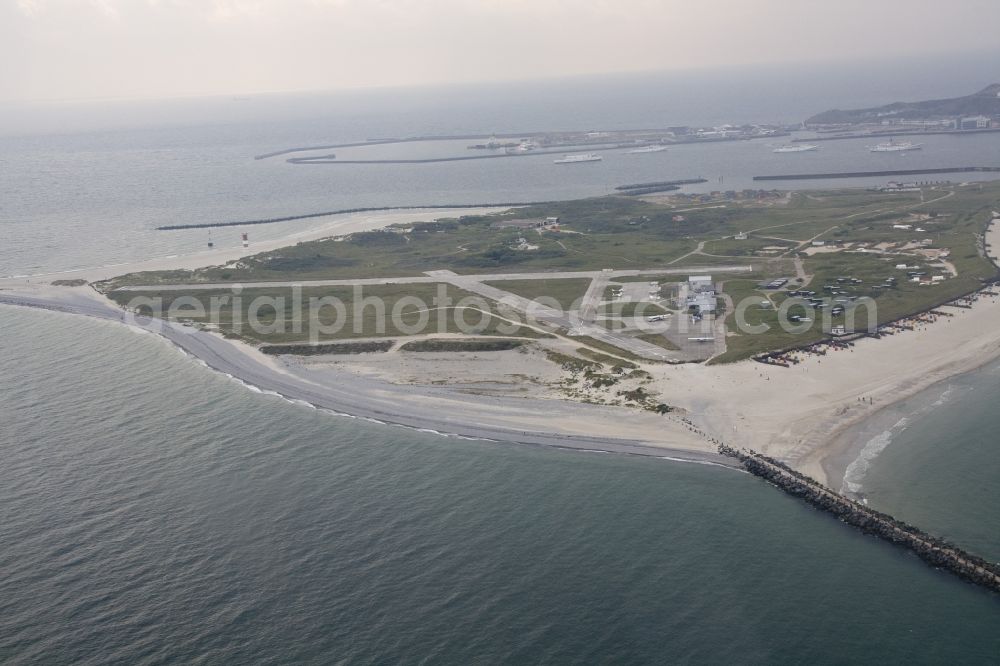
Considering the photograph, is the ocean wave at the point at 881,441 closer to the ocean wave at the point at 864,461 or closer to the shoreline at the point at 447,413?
the ocean wave at the point at 864,461

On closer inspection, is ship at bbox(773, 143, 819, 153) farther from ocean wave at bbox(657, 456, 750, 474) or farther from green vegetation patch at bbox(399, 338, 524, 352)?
ocean wave at bbox(657, 456, 750, 474)

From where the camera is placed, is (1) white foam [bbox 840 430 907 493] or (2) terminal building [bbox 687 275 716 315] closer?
(1) white foam [bbox 840 430 907 493]

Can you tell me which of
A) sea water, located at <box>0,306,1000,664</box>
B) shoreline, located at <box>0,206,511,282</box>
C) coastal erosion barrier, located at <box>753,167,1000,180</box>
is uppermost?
coastal erosion barrier, located at <box>753,167,1000,180</box>

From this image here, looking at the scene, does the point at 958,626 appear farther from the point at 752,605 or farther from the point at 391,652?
the point at 391,652

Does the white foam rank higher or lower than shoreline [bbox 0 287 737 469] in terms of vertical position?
lower

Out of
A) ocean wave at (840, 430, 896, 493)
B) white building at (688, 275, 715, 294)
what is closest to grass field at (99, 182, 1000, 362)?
white building at (688, 275, 715, 294)

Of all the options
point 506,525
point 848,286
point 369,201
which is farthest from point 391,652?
point 369,201
